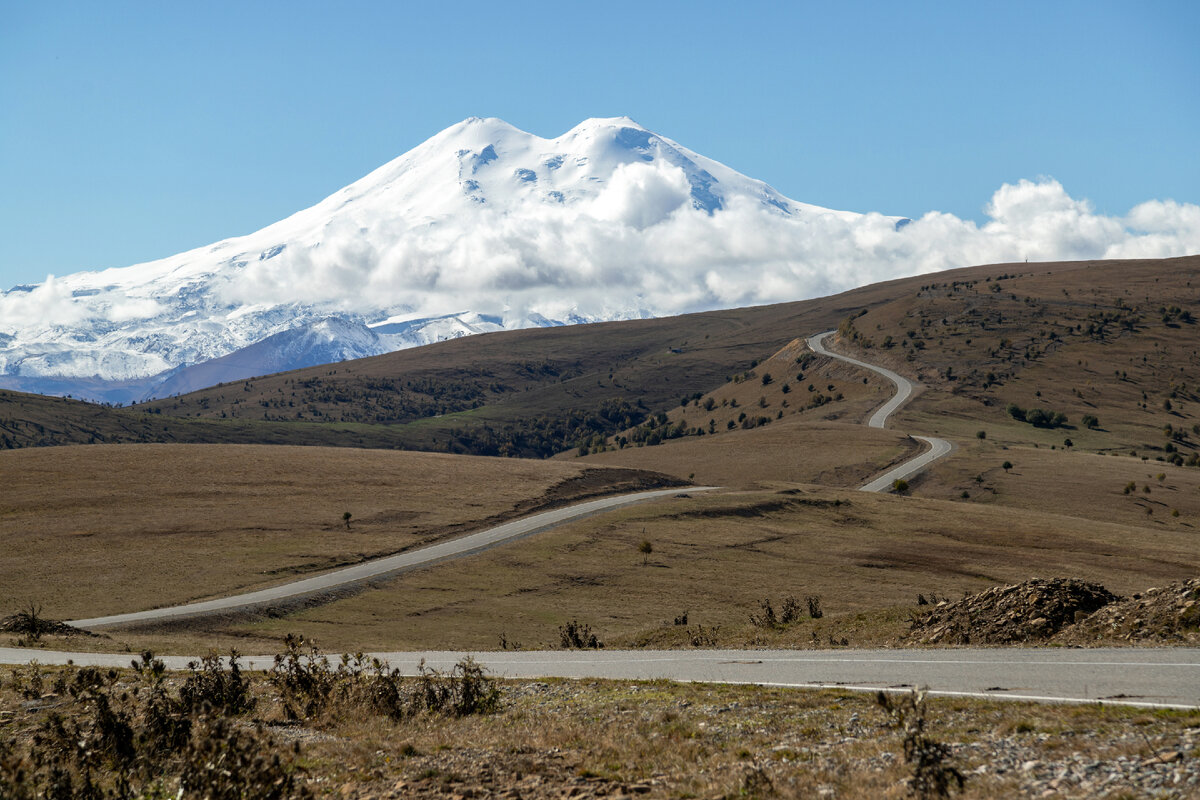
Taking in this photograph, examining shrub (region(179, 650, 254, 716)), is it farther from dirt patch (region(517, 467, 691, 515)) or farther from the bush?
dirt patch (region(517, 467, 691, 515))

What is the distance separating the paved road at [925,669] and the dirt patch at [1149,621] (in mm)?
1810

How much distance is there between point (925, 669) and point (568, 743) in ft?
23.2

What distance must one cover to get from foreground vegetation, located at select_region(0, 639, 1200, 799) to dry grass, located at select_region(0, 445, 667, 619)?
26700 millimetres

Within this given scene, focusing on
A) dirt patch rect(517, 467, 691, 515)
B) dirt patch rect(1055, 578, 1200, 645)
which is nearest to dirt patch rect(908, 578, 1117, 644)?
dirt patch rect(1055, 578, 1200, 645)

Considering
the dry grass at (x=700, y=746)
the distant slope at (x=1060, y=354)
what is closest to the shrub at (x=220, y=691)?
the dry grass at (x=700, y=746)

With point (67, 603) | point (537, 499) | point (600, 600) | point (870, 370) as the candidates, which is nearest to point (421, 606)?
point (600, 600)

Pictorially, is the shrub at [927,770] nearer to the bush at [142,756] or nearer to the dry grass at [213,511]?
the bush at [142,756]

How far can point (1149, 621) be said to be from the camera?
59.6 ft

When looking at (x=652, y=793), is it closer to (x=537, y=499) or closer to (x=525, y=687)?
(x=525, y=687)

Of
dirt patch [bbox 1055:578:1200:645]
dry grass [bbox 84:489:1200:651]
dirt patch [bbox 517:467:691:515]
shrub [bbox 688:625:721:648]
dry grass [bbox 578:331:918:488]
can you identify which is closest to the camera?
dirt patch [bbox 1055:578:1200:645]

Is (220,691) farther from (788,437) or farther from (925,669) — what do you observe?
(788,437)

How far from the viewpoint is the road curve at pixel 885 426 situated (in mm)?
87206

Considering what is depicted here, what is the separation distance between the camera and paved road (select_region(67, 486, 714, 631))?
3600 centimetres

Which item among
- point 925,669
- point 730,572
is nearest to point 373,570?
point 730,572
